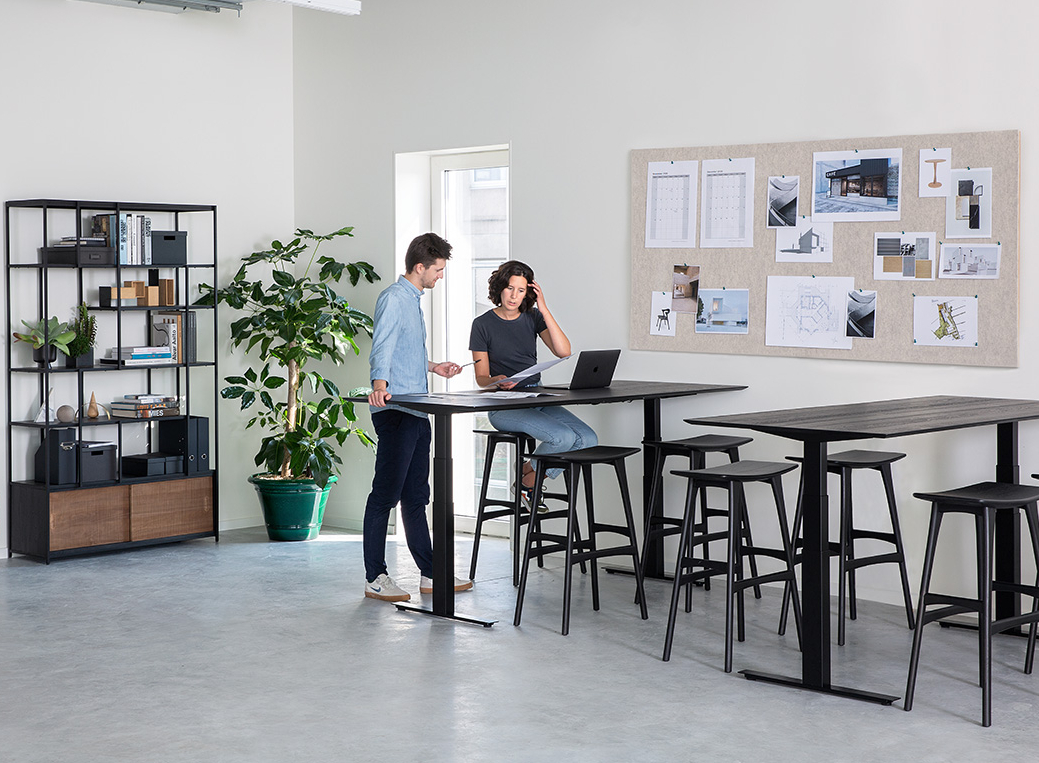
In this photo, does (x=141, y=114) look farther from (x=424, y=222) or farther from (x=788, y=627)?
(x=788, y=627)

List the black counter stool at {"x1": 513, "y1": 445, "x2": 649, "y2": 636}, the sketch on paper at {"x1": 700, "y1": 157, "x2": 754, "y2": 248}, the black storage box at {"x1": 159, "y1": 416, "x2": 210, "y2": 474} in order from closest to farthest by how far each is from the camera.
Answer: the black counter stool at {"x1": 513, "y1": 445, "x2": 649, "y2": 636} < the sketch on paper at {"x1": 700, "y1": 157, "x2": 754, "y2": 248} < the black storage box at {"x1": 159, "y1": 416, "x2": 210, "y2": 474}

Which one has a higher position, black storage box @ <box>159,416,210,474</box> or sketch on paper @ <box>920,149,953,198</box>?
sketch on paper @ <box>920,149,953,198</box>

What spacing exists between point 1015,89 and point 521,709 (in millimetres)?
3392

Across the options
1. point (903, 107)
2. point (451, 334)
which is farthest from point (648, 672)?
point (451, 334)

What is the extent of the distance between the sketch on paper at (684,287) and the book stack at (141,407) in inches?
120

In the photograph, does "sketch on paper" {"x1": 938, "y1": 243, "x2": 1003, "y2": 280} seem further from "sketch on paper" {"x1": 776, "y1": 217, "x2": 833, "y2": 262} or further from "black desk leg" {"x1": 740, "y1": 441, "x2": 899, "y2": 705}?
"black desk leg" {"x1": 740, "y1": 441, "x2": 899, "y2": 705}

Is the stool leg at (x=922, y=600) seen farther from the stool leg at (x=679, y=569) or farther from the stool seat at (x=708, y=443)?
the stool seat at (x=708, y=443)

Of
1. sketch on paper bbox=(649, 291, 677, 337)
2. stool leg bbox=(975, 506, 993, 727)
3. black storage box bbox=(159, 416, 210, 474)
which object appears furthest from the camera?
black storage box bbox=(159, 416, 210, 474)

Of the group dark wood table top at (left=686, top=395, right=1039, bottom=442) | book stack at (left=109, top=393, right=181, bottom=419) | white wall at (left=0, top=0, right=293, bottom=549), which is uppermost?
white wall at (left=0, top=0, right=293, bottom=549)

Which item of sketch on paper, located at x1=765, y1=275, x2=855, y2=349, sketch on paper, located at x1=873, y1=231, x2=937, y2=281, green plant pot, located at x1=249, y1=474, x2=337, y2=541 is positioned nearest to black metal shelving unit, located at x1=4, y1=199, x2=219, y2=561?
green plant pot, located at x1=249, y1=474, x2=337, y2=541

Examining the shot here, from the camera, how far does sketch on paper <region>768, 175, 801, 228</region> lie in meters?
5.99

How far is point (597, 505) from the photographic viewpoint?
22.2 ft

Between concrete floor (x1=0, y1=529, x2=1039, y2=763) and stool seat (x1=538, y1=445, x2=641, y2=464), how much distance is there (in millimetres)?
708

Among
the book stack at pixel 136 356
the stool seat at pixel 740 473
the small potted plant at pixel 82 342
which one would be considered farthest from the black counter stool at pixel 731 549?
the small potted plant at pixel 82 342
